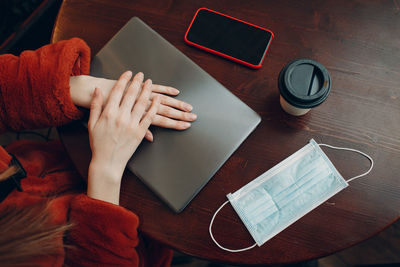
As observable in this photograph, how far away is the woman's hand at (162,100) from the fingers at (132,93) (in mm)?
35

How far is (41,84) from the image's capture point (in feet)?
2.17

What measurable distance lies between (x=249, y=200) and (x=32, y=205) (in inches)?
18.0

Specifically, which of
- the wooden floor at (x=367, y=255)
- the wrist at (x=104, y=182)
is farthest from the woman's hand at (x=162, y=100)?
the wooden floor at (x=367, y=255)

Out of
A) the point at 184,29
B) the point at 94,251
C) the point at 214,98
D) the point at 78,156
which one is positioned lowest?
the point at 94,251

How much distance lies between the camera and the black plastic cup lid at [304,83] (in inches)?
22.8

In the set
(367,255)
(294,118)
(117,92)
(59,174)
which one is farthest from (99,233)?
(367,255)

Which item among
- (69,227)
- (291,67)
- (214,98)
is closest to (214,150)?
(214,98)

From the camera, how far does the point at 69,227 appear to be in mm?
631

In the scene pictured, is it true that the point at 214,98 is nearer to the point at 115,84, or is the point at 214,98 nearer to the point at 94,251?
the point at 115,84

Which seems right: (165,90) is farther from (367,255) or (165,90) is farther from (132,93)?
(367,255)

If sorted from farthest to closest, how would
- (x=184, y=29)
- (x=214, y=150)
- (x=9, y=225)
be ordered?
(x=184, y=29)
(x=214, y=150)
(x=9, y=225)

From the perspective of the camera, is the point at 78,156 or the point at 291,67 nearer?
the point at 291,67

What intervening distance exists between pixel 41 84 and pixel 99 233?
351 mm

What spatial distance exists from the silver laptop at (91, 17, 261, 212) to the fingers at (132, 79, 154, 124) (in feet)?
0.10
